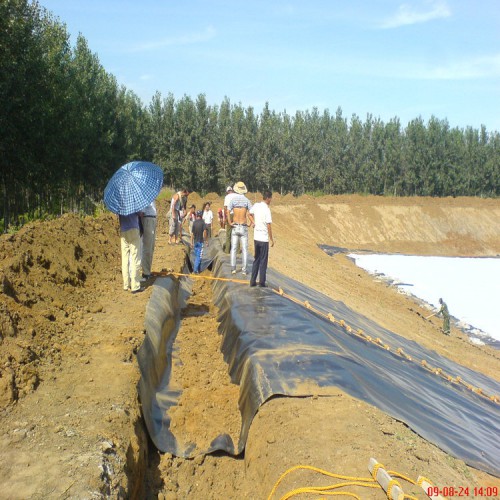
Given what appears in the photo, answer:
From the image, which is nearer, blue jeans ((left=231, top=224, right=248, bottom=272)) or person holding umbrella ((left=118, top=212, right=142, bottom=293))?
person holding umbrella ((left=118, top=212, right=142, bottom=293))

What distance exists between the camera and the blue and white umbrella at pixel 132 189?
7816mm

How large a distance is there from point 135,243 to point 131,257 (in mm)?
268

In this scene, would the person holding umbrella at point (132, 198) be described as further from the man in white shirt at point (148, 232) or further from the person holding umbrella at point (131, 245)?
the man in white shirt at point (148, 232)

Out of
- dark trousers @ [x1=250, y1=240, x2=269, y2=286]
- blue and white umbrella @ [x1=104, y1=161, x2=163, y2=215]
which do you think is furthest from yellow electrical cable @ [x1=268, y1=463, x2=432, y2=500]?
dark trousers @ [x1=250, y1=240, x2=269, y2=286]

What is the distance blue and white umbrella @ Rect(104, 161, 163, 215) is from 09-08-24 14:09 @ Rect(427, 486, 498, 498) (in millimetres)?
5513

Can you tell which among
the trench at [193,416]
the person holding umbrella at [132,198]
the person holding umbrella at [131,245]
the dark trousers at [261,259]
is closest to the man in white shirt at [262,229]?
the dark trousers at [261,259]

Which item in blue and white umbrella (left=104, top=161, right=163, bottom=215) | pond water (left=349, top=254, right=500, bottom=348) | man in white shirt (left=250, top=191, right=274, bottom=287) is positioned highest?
blue and white umbrella (left=104, top=161, right=163, bottom=215)

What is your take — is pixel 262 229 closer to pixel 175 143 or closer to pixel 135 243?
pixel 135 243

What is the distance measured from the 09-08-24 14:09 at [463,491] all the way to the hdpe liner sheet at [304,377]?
0.48m

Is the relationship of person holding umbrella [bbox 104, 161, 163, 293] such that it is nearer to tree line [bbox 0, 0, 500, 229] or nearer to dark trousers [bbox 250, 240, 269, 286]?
dark trousers [bbox 250, 240, 269, 286]

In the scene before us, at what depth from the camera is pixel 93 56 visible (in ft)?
98.8

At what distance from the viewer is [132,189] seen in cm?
791

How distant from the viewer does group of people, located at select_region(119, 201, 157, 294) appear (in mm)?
8156

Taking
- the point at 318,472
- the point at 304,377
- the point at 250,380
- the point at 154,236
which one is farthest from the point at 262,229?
the point at 318,472
